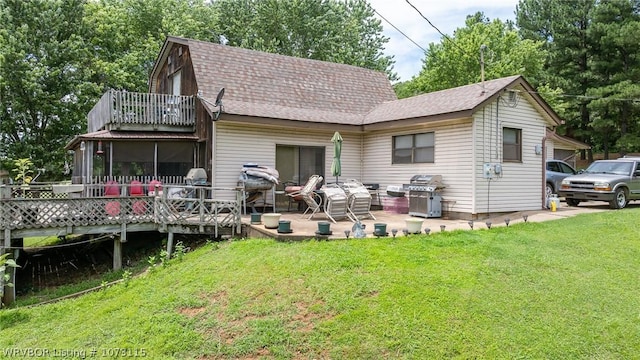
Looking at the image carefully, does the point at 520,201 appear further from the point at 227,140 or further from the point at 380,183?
the point at 227,140

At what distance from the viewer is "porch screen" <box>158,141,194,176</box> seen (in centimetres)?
1264

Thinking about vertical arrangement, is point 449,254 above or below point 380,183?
below

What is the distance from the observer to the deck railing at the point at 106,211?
8734 mm

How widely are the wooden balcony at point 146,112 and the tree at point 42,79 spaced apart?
10.5m

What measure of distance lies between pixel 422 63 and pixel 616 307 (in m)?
28.9

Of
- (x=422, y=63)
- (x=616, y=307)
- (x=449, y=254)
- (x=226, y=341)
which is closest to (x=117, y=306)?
(x=226, y=341)

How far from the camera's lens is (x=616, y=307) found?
5.56 metres

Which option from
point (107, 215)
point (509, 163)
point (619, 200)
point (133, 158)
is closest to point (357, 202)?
point (509, 163)

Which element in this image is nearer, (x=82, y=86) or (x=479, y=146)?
(x=479, y=146)

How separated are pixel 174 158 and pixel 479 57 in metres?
20.3

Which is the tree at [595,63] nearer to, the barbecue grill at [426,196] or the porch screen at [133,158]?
the barbecue grill at [426,196]

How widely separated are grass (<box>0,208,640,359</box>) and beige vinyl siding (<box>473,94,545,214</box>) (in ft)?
10.7

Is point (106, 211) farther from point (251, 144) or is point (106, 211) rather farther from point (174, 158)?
point (251, 144)

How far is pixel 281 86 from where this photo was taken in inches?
587
